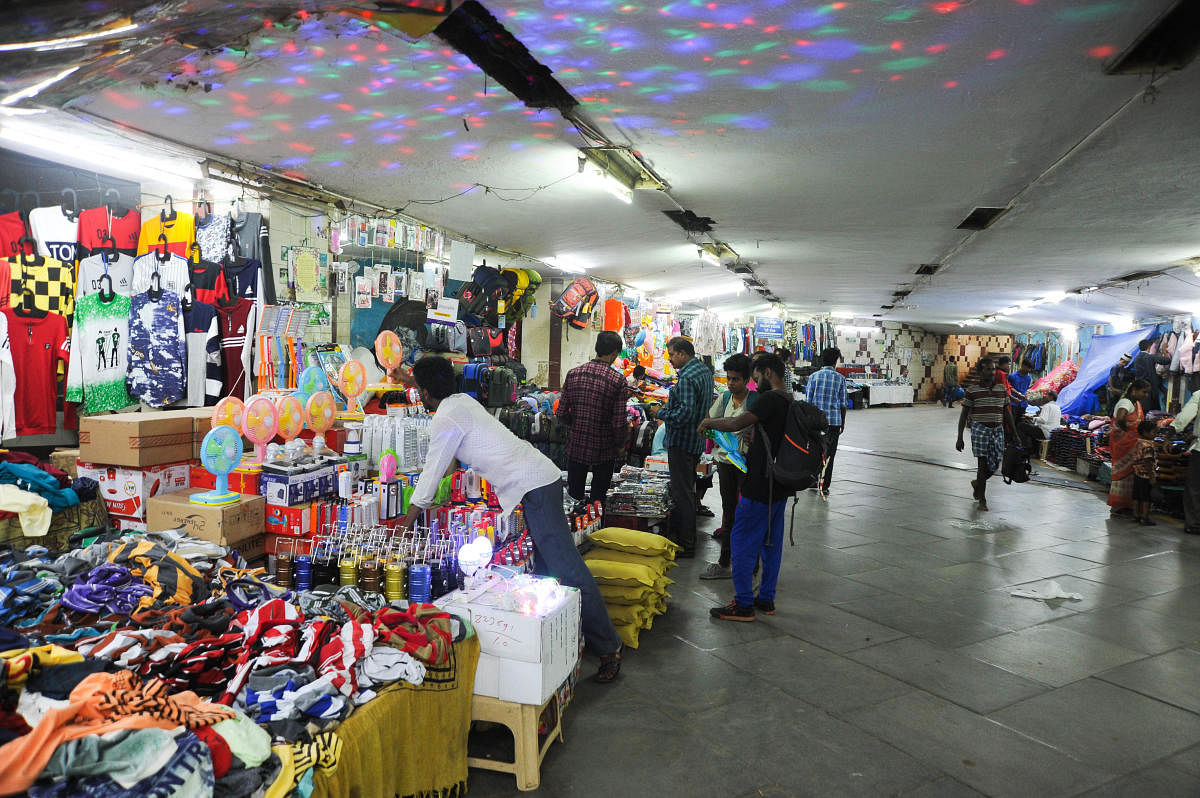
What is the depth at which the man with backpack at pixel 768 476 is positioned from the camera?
436cm

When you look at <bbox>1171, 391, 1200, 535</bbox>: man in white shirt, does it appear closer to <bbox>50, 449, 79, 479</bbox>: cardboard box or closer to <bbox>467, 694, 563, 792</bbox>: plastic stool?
<bbox>467, 694, 563, 792</bbox>: plastic stool

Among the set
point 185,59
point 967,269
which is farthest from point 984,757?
point 967,269

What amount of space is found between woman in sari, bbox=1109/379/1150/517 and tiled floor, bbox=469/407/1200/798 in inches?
57.8

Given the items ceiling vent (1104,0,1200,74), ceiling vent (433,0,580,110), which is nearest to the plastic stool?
ceiling vent (433,0,580,110)

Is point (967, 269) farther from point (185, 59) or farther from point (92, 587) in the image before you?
point (92, 587)

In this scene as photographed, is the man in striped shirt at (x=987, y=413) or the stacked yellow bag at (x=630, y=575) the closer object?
the stacked yellow bag at (x=630, y=575)

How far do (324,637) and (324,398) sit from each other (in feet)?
7.15

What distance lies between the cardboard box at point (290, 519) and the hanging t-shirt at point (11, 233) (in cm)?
261

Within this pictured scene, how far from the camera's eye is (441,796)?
2.63 meters

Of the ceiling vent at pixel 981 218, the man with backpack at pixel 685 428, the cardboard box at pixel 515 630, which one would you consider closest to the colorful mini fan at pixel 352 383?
the man with backpack at pixel 685 428

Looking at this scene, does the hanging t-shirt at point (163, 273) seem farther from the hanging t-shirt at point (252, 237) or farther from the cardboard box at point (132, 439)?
the cardboard box at point (132, 439)

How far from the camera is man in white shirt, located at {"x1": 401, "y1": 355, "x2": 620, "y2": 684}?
3316mm

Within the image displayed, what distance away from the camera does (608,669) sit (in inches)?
145

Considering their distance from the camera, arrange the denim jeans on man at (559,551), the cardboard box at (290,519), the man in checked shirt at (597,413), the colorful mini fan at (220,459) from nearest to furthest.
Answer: the denim jeans on man at (559,551) < the colorful mini fan at (220,459) < the cardboard box at (290,519) < the man in checked shirt at (597,413)
